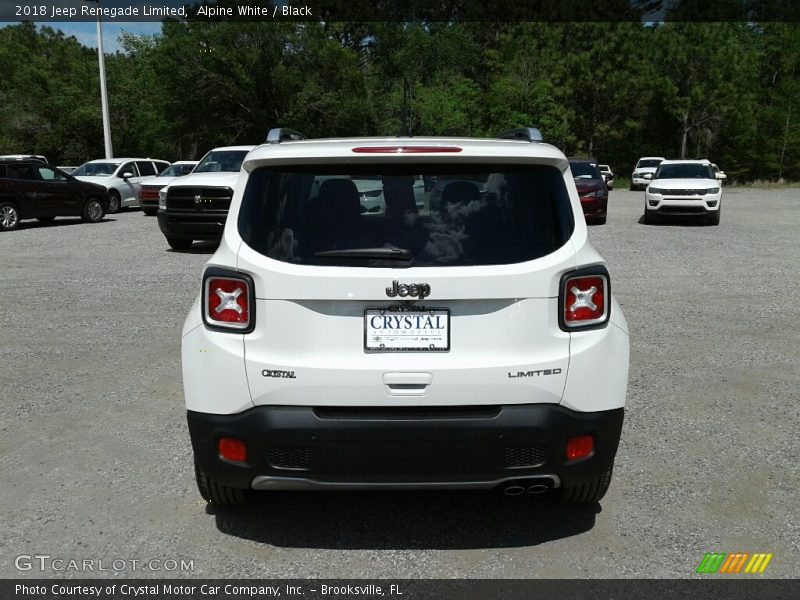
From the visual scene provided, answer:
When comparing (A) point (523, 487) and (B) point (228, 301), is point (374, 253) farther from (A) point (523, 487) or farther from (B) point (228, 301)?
(A) point (523, 487)

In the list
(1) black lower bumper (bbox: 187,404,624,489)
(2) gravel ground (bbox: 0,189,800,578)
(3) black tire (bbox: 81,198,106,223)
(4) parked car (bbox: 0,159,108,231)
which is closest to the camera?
(1) black lower bumper (bbox: 187,404,624,489)

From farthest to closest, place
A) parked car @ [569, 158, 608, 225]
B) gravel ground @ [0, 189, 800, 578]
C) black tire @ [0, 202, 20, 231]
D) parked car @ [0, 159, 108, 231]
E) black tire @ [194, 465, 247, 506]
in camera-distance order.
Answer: parked car @ [569, 158, 608, 225] < parked car @ [0, 159, 108, 231] < black tire @ [0, 202, 20, 231] < black tire @ [194, 465, 247, 506] < gravel ground @ [0, 189, 800, 578]

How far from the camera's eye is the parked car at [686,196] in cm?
2034

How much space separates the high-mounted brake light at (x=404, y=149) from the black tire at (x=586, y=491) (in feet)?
5.54

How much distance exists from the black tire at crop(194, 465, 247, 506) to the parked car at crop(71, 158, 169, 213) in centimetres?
2371

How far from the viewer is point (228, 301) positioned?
3303 millimetres

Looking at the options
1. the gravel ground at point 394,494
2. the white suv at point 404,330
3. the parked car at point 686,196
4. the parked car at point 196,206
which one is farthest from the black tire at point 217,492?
the parked car at point 686,196

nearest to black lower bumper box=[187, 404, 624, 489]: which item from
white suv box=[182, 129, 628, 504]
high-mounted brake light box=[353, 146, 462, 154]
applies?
white suv box=[182, 129, 628, 504]

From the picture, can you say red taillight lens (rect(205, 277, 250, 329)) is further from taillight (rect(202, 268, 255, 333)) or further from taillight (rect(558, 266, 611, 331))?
taillight (rect(558, 266, 611, 331))

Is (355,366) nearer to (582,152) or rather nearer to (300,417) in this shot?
(300,417)

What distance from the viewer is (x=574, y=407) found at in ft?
10.8

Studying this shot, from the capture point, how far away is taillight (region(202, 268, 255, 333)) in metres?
3.26
